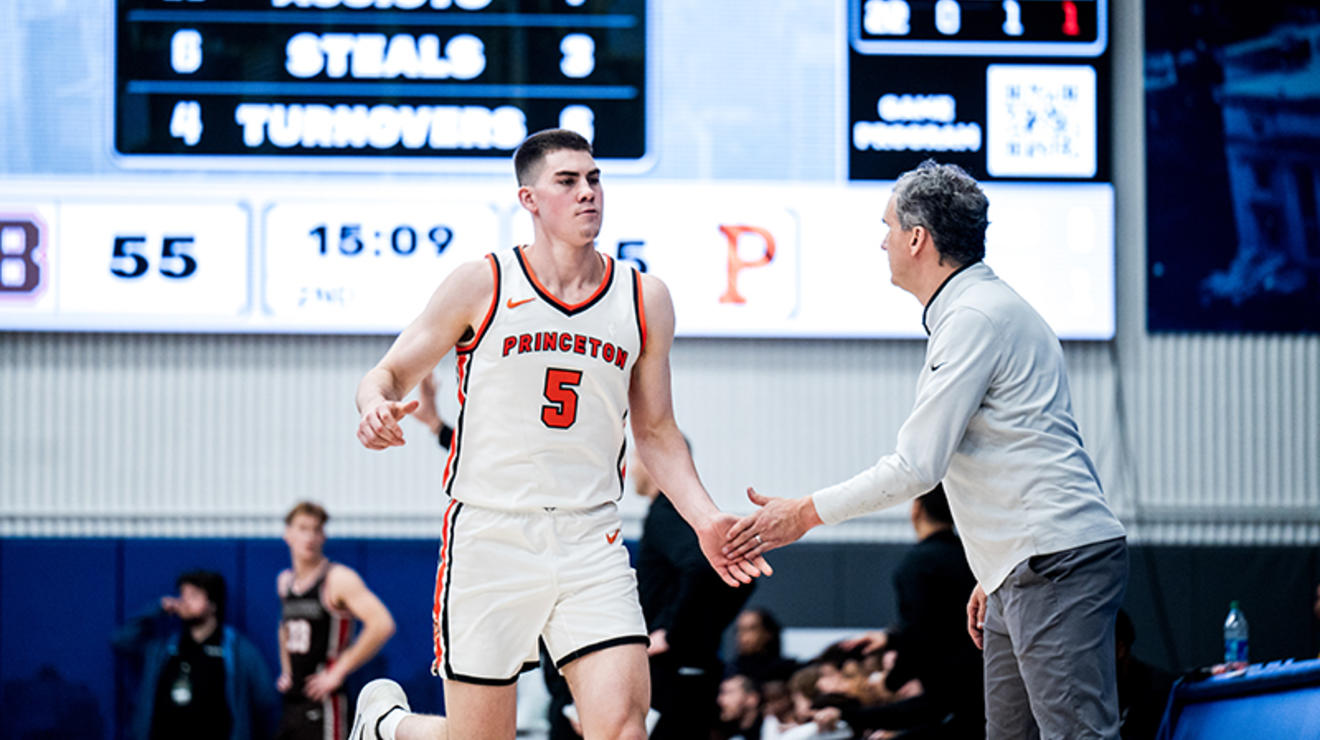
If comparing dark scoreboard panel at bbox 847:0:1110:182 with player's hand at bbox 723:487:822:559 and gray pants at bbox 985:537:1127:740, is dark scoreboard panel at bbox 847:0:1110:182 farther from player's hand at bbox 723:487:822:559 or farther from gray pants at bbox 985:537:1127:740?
gray pants at bbox 985:537:1127:740

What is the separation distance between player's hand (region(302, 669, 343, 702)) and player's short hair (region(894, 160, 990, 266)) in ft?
15.2

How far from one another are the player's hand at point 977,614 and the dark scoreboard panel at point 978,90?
430cm

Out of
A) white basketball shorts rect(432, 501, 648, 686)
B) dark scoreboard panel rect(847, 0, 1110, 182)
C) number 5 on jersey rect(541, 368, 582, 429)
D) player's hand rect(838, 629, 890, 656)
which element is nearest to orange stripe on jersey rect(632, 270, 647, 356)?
number 5 on jersey rect(541, 368, 582, 429)

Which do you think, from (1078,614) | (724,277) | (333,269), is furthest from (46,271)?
(1078,614)

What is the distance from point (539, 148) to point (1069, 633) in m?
2.04

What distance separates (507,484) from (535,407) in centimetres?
23

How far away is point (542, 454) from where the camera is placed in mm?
3785

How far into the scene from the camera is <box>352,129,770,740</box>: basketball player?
Answer: 370 centimetres

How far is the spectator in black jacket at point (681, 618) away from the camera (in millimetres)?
5797

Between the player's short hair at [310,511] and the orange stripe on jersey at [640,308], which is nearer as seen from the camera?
the orange stripe on jersey at [640,308]

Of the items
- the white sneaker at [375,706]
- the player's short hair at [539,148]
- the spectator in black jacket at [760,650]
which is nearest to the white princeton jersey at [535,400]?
the player's short hair at [539,148]

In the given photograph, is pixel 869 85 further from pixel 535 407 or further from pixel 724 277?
pixel 535 407

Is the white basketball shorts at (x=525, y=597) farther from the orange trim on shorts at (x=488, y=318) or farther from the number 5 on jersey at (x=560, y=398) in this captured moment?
the orange trim on shorts at (x=488, y=318)

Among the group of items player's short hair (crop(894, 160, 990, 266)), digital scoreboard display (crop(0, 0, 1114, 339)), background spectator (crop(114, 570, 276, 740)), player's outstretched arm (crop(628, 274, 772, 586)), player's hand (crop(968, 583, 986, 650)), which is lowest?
background spectator (crop(114, 570, 276, 740))
